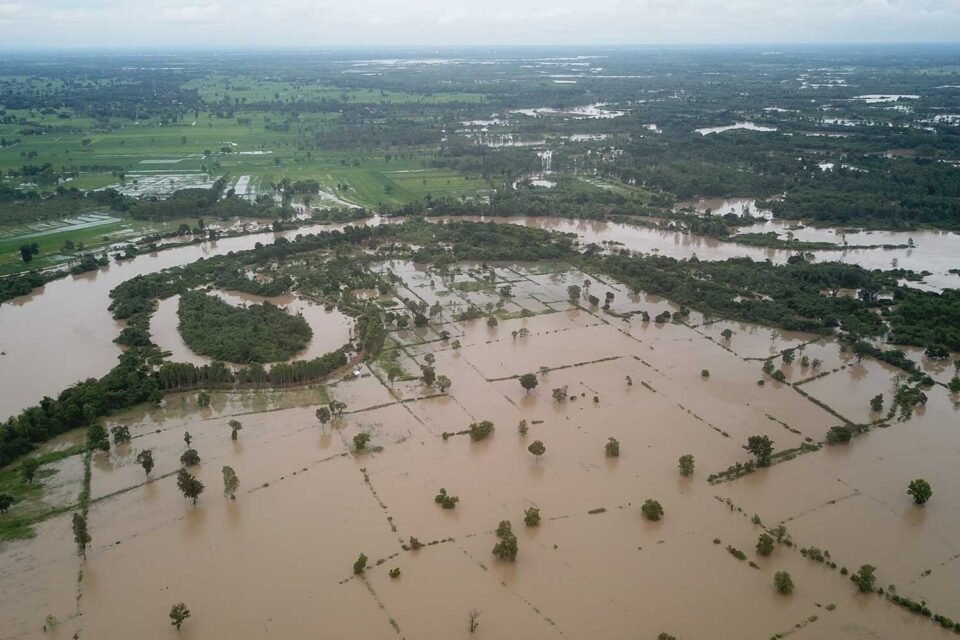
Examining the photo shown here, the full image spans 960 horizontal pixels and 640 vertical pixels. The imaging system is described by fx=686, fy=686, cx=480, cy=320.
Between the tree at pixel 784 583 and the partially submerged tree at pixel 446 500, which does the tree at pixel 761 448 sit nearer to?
the tree at pixel 784 583

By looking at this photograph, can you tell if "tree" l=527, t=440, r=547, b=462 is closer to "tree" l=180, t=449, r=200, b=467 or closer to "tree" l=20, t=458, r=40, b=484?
"tree" l=180, t=449, r=200, b=467

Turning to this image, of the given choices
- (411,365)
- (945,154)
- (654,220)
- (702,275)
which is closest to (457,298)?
(411,365)

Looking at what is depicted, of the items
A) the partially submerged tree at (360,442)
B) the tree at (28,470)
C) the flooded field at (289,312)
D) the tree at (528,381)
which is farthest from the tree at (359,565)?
the flooded field at (289,312)

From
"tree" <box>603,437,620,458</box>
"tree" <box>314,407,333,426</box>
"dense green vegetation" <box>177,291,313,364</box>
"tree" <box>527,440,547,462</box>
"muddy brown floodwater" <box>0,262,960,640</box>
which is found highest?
"dense green vegetation" <box>177,291,313,364</box>

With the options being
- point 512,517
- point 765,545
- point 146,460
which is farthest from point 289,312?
point 765,545

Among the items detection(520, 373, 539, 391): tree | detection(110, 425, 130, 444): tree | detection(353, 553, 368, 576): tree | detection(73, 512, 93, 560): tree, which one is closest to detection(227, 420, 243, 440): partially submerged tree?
detection(110, 425, 130, 444): tree

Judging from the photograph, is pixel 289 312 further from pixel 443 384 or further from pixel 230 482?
pixel 230 482

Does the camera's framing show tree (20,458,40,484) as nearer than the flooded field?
Yes
